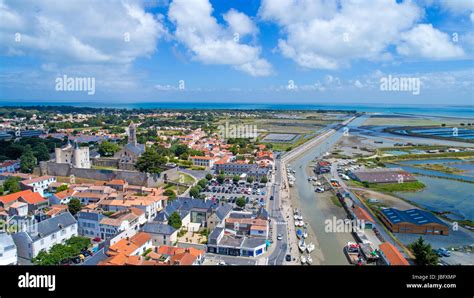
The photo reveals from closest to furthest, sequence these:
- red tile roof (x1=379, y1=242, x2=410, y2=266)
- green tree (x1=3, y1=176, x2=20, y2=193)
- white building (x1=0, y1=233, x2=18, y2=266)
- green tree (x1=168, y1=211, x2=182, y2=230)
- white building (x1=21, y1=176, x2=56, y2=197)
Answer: white building (x1=0, y1=233, x2=18, y2=266)
red tile roof (x1=379, y1=242, x2=410, y2=266)
green tree (x1=168, y1=211, x2=182, y2=230)
green tree (x1=3, y1=176, x2=20, y2=193)
white building (x1=21, y1=176, x2=56, y2=197)

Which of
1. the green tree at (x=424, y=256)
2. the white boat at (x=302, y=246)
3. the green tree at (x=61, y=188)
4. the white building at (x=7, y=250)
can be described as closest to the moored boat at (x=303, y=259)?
the white boat at (x=302, y=246)

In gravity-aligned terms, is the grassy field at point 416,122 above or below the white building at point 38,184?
above

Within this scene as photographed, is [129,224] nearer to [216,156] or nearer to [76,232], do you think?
[76,232]

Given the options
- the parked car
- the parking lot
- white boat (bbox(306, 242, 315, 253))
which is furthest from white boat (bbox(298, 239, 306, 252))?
the parked car

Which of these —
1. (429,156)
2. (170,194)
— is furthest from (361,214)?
(429,156)

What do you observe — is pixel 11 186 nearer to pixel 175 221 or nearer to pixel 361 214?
pixel 175 221

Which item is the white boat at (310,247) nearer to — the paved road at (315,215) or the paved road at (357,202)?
the paved road at (315,215)

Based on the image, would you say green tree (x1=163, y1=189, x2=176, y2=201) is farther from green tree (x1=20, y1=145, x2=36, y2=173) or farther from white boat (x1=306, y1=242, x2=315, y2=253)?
green tree (x1=20, y1=145, x2=36, y2=173)
